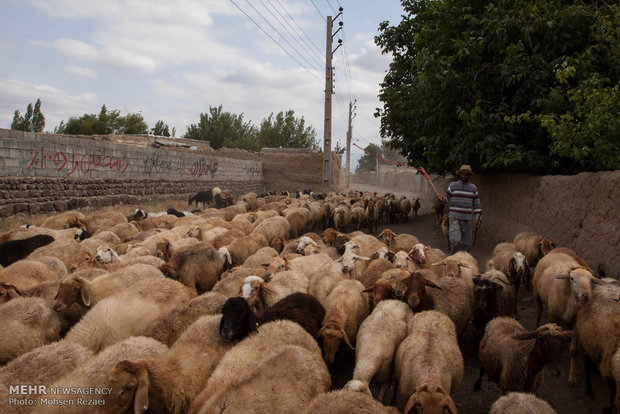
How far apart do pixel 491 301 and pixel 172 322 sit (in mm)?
3859

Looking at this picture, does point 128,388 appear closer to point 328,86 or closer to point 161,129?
point 328,86

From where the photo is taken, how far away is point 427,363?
11.7 ft

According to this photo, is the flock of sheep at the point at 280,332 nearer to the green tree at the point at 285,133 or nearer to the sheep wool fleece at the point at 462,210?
the sheep wool fleece at the point at 462,210

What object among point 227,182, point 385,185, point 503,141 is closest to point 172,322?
point 503,141

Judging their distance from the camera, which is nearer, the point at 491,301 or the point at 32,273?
the point at 491,301

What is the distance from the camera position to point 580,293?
455 cm

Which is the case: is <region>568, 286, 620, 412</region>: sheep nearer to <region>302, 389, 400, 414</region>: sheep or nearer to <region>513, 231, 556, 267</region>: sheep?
<region>302, 389, 400, 414</region>: sheep

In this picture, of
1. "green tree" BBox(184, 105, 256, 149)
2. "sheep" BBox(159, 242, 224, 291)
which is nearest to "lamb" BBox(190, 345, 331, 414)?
"sheep" BBox(159, 242, 224, 291)

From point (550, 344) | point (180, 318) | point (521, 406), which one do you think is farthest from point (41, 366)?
point (550, 344)

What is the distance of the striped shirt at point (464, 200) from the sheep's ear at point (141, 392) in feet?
20.4

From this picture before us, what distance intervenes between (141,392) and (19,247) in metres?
5.90

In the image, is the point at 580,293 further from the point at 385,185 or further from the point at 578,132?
the point at 385,185

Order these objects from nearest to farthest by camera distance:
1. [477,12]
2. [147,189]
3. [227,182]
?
[477,12] < [147,189] < [227,182]

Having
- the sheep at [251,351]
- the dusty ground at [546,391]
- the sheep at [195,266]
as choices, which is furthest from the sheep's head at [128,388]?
the sheep at [195,266]
